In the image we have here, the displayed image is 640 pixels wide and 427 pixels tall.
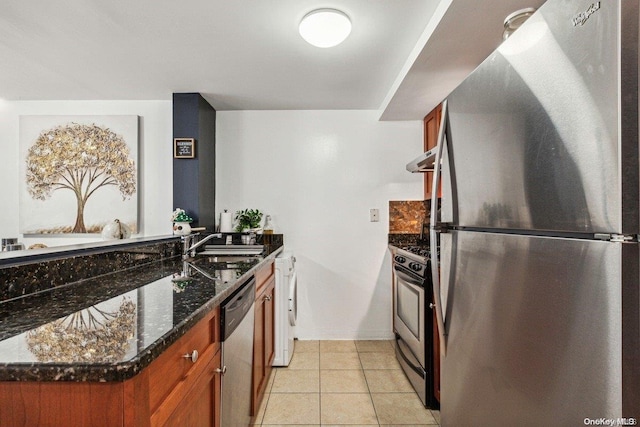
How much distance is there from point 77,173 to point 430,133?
3.34 meters

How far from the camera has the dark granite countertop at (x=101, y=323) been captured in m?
0.62

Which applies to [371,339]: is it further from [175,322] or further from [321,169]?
[175,322]

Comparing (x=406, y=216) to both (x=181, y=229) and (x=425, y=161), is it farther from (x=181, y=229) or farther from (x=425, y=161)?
(x=181, y=229)

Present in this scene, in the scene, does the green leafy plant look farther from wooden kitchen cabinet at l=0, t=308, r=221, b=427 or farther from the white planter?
wooden kitchen cabinet at l=0, t=308, r=221, b=427

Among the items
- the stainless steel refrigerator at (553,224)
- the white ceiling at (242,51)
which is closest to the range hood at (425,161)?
the white ceiling at (242,51)

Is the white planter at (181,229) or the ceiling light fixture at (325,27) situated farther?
the white planter at (181,229)

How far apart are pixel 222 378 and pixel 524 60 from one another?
1395 millimetres

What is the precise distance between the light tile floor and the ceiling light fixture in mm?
2205

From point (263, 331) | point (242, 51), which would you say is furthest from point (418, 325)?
point (242, 51)

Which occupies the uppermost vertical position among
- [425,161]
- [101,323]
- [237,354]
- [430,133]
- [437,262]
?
[430,133]

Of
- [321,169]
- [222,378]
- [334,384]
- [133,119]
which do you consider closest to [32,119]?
[133,119]

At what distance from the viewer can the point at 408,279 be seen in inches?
92.0

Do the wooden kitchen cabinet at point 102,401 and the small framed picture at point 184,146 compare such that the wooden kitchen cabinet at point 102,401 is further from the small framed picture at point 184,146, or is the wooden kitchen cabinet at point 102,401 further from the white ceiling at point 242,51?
the small framed picture at point 184,146

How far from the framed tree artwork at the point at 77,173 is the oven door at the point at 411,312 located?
251 cm
